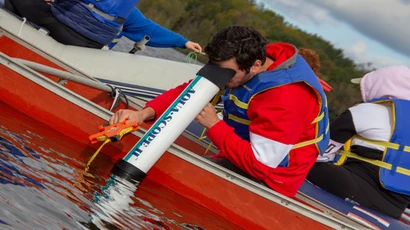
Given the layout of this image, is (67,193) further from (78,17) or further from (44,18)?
(44,18)

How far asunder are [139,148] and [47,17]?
297 centimetres

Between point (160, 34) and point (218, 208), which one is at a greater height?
point (160, 34)

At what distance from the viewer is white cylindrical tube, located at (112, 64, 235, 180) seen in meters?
4.73

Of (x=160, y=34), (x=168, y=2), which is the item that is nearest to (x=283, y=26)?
(x=168, y=2)

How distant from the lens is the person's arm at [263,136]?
4547 millimetres

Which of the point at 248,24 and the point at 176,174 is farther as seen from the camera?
the point at 248,24

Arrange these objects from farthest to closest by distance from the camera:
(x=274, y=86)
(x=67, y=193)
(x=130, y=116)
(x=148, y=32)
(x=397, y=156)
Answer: (x=148, y=32)
(x=397, y=156)
(x=130, y=116)
(x=274, y=86)
(x=67, y=193)

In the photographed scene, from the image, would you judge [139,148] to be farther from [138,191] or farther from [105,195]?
[105,195]

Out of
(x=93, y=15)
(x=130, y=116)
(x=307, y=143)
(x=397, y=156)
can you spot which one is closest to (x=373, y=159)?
(x=397, y=156)

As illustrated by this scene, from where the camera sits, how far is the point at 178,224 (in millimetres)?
4262

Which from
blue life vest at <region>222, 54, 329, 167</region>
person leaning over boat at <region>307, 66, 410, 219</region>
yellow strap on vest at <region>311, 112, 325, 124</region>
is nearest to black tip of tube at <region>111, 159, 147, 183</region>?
blue life vest at <region>222, 54, 329, 167</region>

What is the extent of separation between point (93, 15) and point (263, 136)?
Answer: 3.26 meters

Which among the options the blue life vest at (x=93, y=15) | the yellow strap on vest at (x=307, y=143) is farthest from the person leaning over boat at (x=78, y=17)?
the yellow strap on vest at (x=307, y=143)

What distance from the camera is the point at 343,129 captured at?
546 cm
